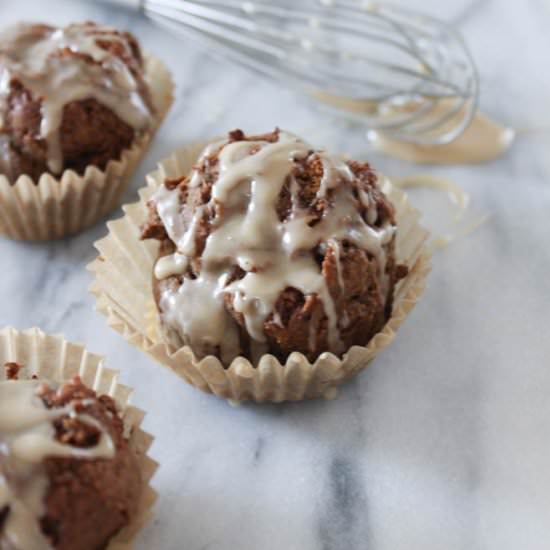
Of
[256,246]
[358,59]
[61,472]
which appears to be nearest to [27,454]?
[61,472]

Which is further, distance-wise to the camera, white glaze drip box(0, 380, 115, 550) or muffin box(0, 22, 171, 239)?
muffin box(0, 22, 171, 239)

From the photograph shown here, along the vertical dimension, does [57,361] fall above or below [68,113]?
below

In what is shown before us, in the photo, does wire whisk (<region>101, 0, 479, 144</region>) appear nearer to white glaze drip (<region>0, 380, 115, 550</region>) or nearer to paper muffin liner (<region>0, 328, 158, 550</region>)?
paper muffin liner (<region>0, 328, 158, 550</region>)

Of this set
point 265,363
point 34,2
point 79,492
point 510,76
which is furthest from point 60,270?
point 510,76

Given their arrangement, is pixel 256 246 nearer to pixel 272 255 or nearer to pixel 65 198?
pixel 272 255

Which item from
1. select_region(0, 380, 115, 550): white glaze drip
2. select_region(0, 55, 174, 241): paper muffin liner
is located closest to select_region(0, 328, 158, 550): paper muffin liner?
select_region(0, 380, 115, 550): white glaze drip
